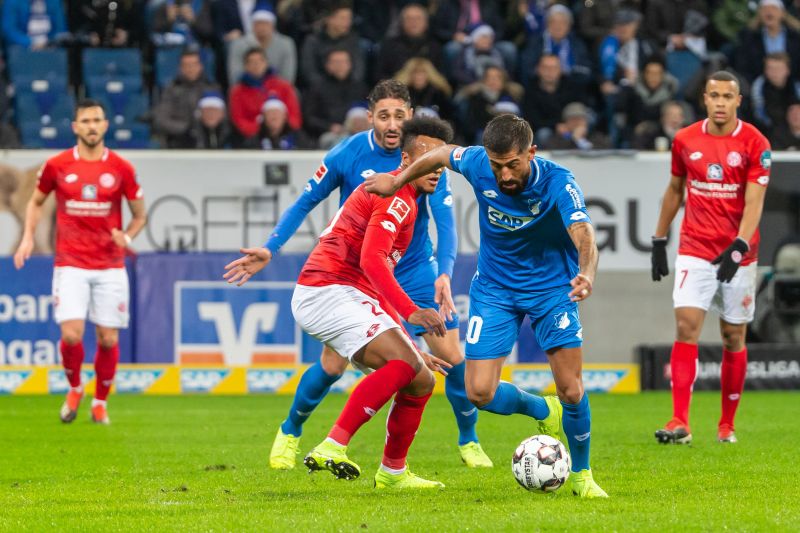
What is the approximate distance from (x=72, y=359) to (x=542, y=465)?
20.0 feet

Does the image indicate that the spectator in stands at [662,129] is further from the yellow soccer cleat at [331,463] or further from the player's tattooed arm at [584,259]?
the yellow soccer cleat at [331,463]

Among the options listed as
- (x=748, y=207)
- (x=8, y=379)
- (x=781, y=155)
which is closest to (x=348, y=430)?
(x=748, y=207)

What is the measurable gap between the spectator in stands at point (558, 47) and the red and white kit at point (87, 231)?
324 inches

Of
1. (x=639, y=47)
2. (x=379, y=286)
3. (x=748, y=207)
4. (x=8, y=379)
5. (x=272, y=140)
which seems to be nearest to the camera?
(x=379, y=286)

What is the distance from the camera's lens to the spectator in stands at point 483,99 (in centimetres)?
1794

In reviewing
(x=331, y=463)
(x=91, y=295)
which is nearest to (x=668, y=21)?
(x=91, y=295)

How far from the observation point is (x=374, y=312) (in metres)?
8.05

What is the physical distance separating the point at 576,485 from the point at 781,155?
388 inches

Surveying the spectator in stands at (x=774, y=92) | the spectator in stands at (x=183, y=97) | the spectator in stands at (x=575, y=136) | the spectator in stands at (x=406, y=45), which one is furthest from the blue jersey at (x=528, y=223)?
the spectator in stands at (x=774, y=92)

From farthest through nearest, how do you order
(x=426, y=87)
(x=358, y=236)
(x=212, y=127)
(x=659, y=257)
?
(x=426, y=87)
(x=212, y=127)
(x=659, y=257)
(x=358, y=236)

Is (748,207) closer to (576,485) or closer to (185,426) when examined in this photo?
(576,485)

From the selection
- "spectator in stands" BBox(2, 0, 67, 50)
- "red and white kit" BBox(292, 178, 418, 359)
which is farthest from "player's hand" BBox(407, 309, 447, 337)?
"spectator in stands" BBox(2, 0, 67, 50)

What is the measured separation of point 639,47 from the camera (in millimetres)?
19719

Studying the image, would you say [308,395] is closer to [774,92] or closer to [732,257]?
[732,257]
